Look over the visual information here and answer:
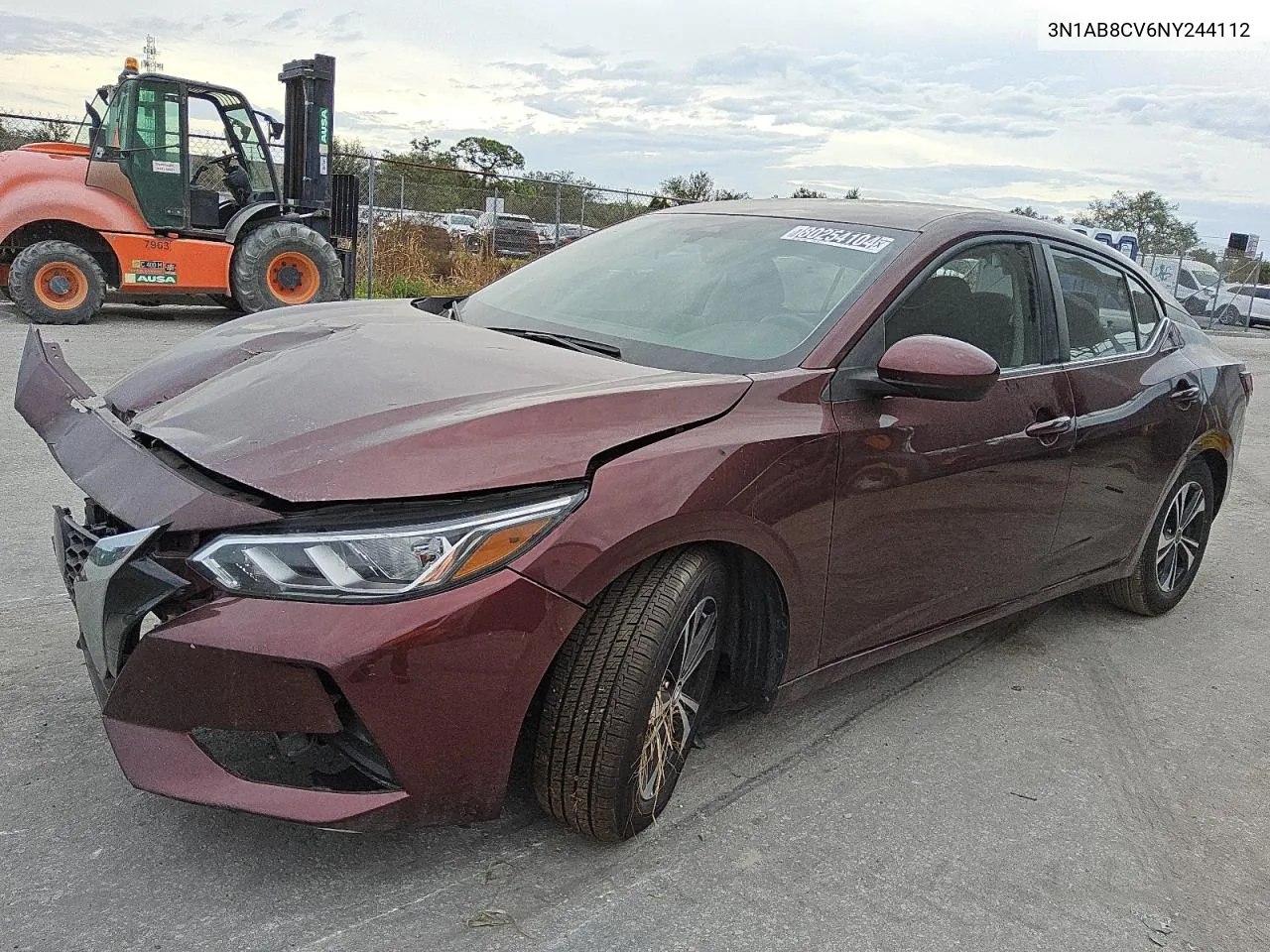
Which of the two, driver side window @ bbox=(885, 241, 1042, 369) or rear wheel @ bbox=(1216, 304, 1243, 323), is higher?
driver side window @ bbox=(885, 241, 1042, 369)

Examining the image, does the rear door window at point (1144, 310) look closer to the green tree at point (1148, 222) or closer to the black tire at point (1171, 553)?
the black tire at point (1171, 553)

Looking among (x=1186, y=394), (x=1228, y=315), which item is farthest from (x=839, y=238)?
(x=1228, y=315)

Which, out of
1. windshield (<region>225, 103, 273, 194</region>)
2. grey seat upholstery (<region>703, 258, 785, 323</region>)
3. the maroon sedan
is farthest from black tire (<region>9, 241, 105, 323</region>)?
grey seat upholstery (<region>703, 258, 785, 323</region>)

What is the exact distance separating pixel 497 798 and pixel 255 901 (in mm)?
534

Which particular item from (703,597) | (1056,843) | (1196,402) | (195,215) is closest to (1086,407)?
(1196,402)

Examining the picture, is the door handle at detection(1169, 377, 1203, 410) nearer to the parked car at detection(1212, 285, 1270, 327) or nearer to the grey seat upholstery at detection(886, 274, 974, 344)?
the grey seat upholstery at detection(886, 274, 974, 344)

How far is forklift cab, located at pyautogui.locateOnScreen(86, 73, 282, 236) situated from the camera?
11.4 meters

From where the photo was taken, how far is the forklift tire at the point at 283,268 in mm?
11945

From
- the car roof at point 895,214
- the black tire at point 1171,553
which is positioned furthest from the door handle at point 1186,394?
the car roof at point 895,214

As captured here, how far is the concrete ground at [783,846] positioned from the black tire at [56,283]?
846 cm

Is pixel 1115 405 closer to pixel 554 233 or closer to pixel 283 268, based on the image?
pixel 283 268

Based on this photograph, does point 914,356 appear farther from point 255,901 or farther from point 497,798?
point 255,901

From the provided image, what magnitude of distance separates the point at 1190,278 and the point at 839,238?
29.8 metres

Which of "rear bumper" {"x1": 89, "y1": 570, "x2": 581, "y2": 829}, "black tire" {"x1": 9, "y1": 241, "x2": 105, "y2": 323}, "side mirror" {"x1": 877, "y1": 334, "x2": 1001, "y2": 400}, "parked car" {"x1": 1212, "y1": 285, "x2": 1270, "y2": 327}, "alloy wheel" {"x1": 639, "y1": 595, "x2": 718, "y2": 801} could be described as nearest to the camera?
"rear bumper" {"x1": 89, "y1": 570, "x2": 581, "y2": 829}
